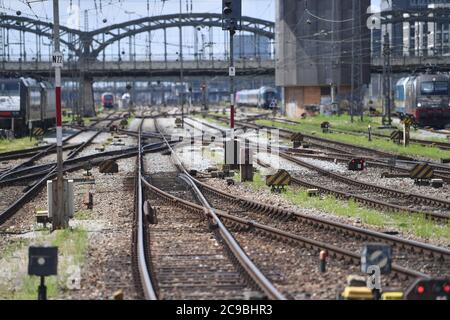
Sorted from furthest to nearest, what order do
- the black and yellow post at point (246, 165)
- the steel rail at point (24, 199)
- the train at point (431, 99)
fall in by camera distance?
1. the train at point (431, 99)
2. the black and yellow post at point (246, 165)
3. the steel rail at point (24, 199)

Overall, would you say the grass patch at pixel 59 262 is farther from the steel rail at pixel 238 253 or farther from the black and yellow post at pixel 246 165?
the black and yellow post at pixel 246 165

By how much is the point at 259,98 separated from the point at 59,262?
105 m

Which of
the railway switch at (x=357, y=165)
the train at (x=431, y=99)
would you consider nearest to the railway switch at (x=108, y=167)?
the railway switch at (x=357, y=165)

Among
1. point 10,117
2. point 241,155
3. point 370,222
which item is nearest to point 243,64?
point 10,117

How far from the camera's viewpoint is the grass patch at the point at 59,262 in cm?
1126

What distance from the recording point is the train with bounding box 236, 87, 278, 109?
111 metres

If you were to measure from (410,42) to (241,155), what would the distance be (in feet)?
444

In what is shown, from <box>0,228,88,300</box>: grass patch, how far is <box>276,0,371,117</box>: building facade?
63.4 m

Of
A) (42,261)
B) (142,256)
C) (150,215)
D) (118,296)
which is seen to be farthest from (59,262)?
(150,215)

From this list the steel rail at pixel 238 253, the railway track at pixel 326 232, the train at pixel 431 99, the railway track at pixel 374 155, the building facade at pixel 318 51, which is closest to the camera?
the steel rail at pixel 238 253

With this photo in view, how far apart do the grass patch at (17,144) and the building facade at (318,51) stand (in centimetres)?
3622

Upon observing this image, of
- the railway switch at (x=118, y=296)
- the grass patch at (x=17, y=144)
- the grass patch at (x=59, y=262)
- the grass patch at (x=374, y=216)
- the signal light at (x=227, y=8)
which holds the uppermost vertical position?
the signal light at (x=227, y=8)

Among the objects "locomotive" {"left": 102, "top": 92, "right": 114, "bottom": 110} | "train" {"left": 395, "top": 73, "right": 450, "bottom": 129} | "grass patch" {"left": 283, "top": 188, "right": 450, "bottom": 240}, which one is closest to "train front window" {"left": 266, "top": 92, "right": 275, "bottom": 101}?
"locomotive" {"left": 102, "top": 92, "right": 114, "bottom": 110}

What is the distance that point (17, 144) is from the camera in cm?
4547
